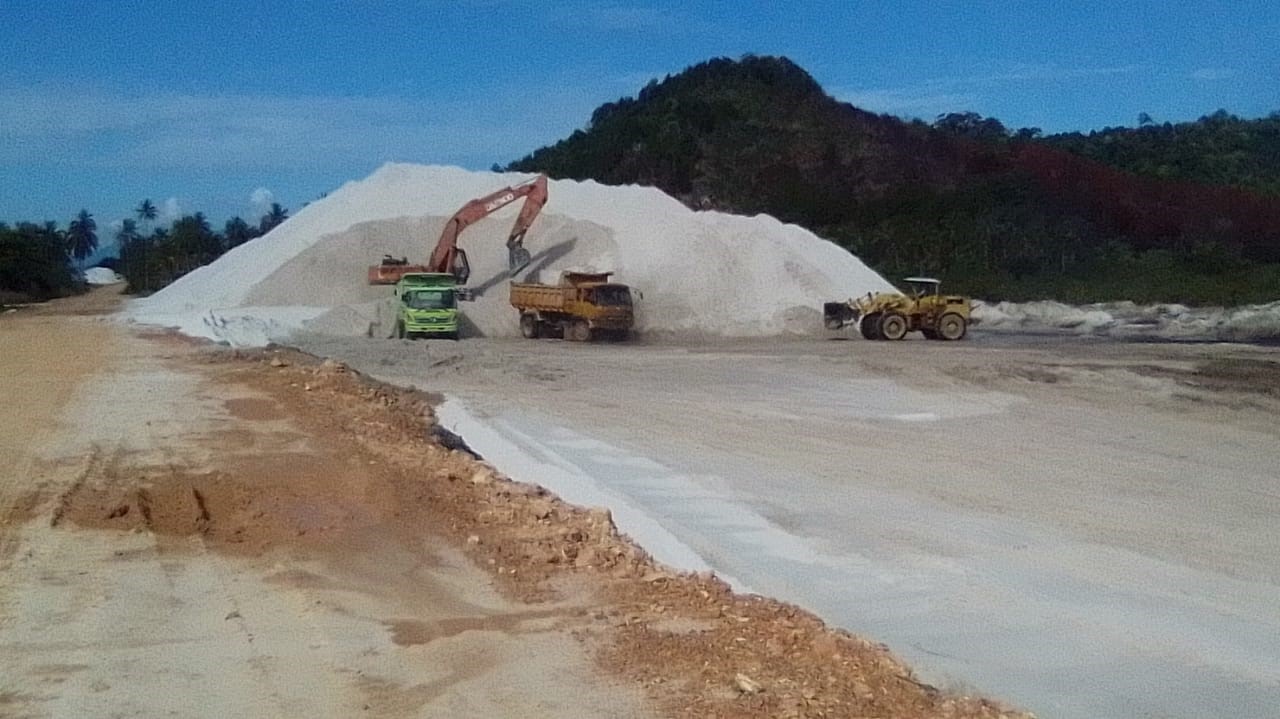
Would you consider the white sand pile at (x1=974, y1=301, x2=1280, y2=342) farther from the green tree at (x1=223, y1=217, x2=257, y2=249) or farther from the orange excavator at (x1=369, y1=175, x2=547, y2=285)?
the green tree at (x1=223, y1=217, x2=257, y2=249)

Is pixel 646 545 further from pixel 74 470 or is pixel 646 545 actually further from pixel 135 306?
pixel 135 306

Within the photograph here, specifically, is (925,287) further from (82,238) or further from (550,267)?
(82,238)

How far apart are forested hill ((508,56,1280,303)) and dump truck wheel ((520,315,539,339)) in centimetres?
2332

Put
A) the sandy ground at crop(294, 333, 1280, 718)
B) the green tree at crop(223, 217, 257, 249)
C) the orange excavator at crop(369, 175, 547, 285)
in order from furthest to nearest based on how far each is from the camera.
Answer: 1. the green tree at crop(223, 217, 257, 249)
2. the orange excavator at crop(369, 175, 547, 285)
3. the sandy ground at crop(294, 333, 1280, 718)

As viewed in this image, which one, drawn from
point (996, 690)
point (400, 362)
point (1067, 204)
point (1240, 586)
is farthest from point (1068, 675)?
point (1067, 204)

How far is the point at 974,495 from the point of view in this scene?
1245 centimetres

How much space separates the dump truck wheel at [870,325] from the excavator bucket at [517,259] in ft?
36.5

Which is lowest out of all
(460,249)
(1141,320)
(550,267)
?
(1141,320)

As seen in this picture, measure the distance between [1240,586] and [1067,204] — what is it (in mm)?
58501

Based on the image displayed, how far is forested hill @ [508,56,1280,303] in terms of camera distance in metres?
55.2

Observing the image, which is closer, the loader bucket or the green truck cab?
the green truck cab

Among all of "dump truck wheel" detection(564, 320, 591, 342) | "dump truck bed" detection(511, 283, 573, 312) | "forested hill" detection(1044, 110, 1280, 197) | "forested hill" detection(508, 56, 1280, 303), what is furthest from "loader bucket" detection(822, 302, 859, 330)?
"forested hill" detection(1044, 110, 1280, 197)

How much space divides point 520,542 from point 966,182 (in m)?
64.3

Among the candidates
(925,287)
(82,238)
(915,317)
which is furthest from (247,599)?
(82,238)
